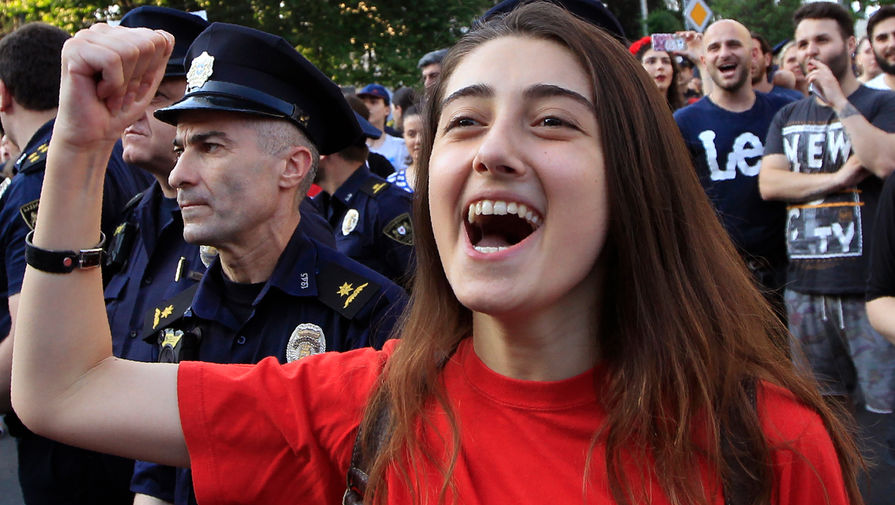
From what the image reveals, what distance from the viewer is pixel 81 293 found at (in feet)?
5.19

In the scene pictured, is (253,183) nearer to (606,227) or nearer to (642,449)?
(606,227)

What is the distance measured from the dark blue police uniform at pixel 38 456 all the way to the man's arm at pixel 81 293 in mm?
1706

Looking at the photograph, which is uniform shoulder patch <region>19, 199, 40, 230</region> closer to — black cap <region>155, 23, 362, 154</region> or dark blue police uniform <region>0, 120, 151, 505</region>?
dark blue police uniform <region>0, 120, 151, 505</region>

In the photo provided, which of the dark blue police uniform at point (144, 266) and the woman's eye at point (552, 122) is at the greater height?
the woman's eye at point (552, 122)

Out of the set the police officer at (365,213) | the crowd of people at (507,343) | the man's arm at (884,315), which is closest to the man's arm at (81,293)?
the crowd of people at (507,343)

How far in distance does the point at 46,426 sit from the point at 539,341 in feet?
3.28

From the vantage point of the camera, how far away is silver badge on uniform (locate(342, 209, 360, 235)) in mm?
5109

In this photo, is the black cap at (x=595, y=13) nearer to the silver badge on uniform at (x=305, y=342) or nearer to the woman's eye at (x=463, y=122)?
the woman's eye at (x=463, y=122)

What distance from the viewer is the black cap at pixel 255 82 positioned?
2826 mm

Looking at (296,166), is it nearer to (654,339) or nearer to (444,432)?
(444,432)

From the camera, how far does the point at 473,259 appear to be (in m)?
1.55

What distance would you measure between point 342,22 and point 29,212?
15207 millimetres

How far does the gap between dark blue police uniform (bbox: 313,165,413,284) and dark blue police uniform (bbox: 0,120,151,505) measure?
6.58 ft

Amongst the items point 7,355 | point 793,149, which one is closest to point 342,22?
point 793,149
